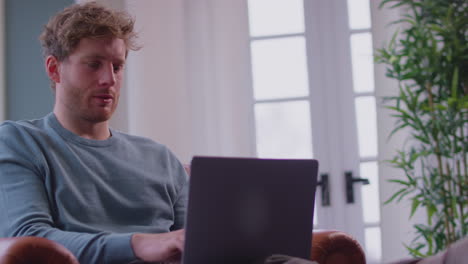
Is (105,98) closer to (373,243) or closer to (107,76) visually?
(107,76)

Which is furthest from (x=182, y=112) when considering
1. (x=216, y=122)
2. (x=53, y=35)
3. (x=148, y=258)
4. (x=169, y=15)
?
(x=148, y=258)

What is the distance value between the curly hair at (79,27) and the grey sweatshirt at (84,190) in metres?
0.22

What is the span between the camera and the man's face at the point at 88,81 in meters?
1.78

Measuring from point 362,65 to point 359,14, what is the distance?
0.32 meters

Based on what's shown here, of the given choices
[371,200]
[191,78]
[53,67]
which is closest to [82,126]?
[53,67]

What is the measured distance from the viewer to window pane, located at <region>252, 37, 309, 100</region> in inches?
141

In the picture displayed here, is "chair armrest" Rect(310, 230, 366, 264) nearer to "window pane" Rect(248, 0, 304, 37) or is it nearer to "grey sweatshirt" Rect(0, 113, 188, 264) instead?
"grey sweatshirt" Rect(0, 113, 188, 264)

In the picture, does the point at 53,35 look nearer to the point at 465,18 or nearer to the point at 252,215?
the point at 252,215

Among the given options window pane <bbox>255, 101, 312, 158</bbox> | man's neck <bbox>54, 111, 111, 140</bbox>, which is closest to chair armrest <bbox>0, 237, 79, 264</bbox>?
man's neck <bbox>54, 111, 111, 140</bbox>

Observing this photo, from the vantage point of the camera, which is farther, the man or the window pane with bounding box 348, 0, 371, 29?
the window pane with bounding box 348, 0, 371, 29

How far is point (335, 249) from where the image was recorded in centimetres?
187

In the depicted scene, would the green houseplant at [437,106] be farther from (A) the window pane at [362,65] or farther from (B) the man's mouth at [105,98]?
(B) the man's mouth at [105,98]

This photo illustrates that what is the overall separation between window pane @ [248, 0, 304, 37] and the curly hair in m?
1.81

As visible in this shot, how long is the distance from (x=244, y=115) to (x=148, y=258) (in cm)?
217
